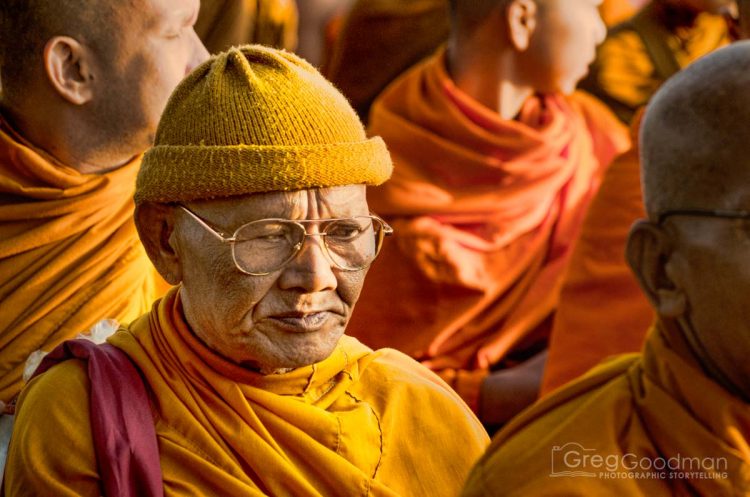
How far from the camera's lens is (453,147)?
18.8 ft

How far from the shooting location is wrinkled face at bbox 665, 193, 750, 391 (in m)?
2.37

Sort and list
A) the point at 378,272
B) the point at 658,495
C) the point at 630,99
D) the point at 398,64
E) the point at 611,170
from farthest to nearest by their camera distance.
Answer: the point at 398,64
the point at 630,99
the point at 378,272
the point at 611,170
the point at 658,495

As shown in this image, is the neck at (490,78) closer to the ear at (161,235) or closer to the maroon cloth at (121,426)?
the ear at (161,235)

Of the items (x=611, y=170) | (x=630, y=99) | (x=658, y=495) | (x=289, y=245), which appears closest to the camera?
(x=658, y=495)

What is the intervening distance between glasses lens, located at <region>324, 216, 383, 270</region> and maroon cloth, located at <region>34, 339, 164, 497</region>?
0.41 m

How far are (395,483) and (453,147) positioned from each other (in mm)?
2808

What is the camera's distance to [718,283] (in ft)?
7.83

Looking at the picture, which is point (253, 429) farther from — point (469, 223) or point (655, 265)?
point (469, 223)

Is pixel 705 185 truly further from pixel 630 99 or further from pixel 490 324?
pixel 630 99

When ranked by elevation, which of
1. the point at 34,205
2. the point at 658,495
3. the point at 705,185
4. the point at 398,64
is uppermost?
the point at 705,185

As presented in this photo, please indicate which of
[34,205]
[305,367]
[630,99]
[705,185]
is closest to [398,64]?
[630,99]

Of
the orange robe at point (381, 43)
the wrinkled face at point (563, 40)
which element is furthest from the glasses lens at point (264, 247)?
the orange robe at point (381, 43)

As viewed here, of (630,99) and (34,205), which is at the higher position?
(34,205)

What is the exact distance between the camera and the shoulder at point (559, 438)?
240cm
